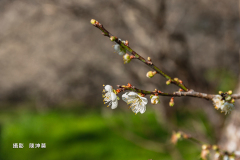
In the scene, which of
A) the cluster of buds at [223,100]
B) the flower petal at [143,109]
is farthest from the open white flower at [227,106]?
the flower petal at [143,109]

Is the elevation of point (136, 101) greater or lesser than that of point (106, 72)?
lesser

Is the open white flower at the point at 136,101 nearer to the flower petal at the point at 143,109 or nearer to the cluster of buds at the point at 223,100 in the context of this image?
the flower petal at the point at 143,109

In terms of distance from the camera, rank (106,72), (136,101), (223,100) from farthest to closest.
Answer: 1. (106,72)
2. (136,101)
3. (223,100)

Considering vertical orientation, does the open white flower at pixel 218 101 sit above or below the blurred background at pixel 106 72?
below

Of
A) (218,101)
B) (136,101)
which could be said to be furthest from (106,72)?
(218,101)

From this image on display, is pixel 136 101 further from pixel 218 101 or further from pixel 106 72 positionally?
pixel 106 72

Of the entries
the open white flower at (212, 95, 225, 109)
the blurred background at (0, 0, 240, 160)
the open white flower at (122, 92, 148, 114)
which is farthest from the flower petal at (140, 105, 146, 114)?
the blurred background at (0, 0, 240, 160)

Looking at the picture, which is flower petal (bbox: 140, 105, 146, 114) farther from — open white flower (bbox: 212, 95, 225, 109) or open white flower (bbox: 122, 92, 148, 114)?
open white flower (bbox: 212, 95, 225, 109)

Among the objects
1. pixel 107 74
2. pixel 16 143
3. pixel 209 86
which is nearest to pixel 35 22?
pixel 107 74
